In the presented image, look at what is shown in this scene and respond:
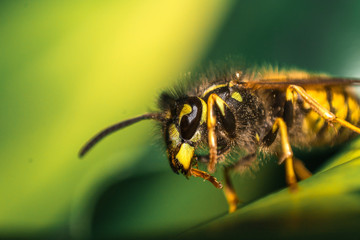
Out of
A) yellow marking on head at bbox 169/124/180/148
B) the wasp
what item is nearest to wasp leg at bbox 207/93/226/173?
the wasp

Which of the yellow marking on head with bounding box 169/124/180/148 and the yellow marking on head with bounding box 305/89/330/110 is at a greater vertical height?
the yellow marking on head with bounding box 169/124/180/148

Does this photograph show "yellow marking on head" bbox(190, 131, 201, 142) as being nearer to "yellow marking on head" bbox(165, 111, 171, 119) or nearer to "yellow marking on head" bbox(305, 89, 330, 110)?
"yellow marking on head" bbox(165, 111, 171, 119)

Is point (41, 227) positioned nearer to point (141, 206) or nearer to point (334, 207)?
point (141, 206)

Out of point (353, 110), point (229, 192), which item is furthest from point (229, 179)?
point (353, 110)

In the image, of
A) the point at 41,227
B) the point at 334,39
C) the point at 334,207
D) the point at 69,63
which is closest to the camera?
the point at 334,207

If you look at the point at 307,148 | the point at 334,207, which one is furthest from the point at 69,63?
the point at 334,207

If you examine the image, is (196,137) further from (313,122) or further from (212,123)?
(313,122)
